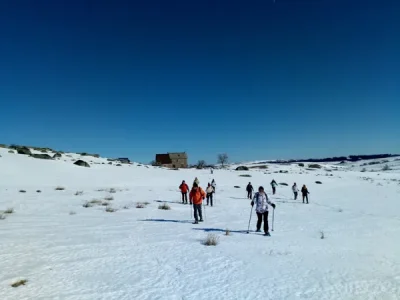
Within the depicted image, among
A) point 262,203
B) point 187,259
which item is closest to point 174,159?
point 262,203

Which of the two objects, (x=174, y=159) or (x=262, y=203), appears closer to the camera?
(x=262, y=203)

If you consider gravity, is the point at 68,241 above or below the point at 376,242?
above

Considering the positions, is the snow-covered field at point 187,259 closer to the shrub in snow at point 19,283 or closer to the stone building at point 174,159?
the shrub in snow at point 19,283

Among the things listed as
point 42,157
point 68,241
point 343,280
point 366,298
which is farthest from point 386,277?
point 42,157

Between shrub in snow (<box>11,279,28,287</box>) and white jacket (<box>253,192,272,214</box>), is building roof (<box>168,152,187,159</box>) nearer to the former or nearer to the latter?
white jacket (<box>253,192,272,214</box>)

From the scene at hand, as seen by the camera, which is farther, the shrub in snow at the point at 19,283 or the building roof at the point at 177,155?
the building roof at the point at 177,155

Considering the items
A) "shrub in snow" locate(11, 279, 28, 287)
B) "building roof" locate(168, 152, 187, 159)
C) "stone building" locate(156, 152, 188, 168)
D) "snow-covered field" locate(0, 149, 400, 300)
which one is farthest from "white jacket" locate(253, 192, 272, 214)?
"building roof" locate(168, 152, 187, 159)

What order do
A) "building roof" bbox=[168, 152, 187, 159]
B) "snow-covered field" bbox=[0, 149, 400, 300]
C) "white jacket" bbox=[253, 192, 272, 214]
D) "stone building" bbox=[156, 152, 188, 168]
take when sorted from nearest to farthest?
1. "snow-covered field" bbox=[0, 149, 400, 300]
2. "white jacket" bbox=[253, 192, 272, 214]
3. "stone building" bbox=[156, 152, 188, 168]
4. "building roof" bbox=[168, 152, 187, 159]

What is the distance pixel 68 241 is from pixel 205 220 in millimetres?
7384

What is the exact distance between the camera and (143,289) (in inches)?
259

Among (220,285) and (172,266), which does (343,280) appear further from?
(172,266)

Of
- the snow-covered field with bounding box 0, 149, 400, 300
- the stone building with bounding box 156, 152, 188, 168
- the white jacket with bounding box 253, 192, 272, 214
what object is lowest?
the snow-covered field with bounding box 0, 149, 400, 300

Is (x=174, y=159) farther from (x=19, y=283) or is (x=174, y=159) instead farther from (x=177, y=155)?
(x=19, y=283)

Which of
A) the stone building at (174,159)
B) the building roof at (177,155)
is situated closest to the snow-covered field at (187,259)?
the stone building at (174,159)
